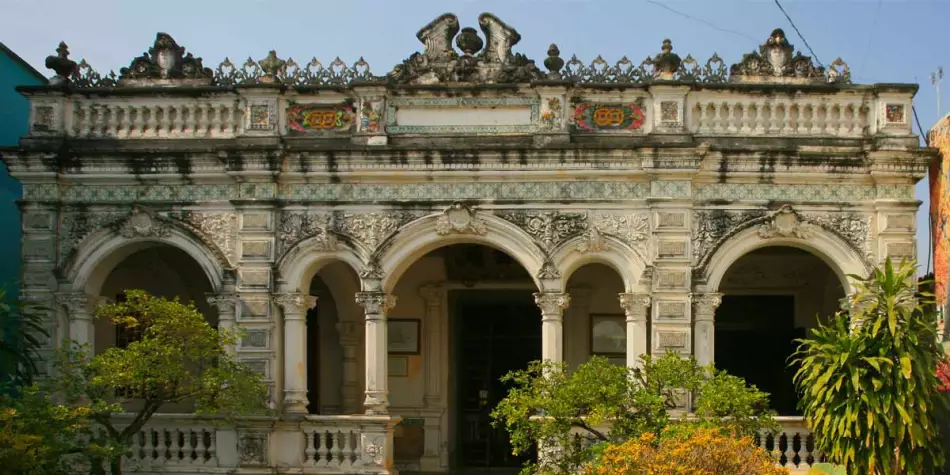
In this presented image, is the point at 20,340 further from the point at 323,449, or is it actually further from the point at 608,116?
the point at 608,116

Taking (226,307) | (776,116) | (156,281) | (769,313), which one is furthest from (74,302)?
(769,313)

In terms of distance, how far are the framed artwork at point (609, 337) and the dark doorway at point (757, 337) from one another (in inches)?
59.4

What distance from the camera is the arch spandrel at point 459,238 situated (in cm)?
1391

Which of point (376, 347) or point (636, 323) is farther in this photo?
point (376, 347)

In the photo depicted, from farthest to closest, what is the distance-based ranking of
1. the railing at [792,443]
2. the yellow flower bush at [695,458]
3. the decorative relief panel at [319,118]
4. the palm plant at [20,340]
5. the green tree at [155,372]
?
the decorative relief panel at [319,118]
the palm plant at [20,340]
the railing at [792,443]
the green tree at [155,372]
the yellow flower bush at [695,458]

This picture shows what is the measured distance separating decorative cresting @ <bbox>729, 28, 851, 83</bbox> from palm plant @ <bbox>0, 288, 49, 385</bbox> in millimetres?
9343

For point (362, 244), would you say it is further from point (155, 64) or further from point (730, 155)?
point (730, 155)

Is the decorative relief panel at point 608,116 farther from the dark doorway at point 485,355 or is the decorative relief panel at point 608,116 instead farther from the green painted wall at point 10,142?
the green painted wall at point 10,142

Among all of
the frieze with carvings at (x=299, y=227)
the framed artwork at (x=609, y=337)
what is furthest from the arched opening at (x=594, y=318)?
the frieze with carvings at (x=299, y=227)

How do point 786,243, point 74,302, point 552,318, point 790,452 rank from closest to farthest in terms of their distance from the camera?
point 790,452, point 552,318, point 786,243, point 74,302

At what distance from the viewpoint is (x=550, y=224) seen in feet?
45.6

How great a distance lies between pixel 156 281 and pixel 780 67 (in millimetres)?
9497

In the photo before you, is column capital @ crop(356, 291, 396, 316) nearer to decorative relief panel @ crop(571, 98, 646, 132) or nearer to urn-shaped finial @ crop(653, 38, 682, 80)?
decorative relief panel @ crop(571, 98, 646, 132)

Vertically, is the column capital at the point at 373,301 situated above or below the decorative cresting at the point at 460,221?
below
